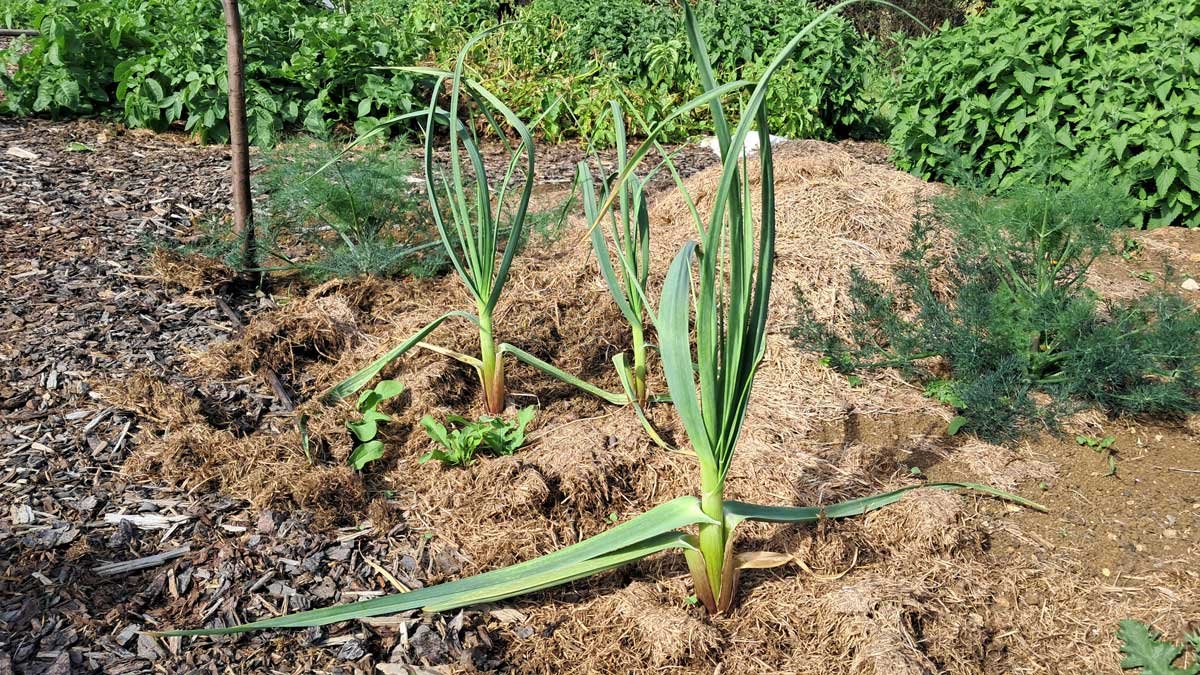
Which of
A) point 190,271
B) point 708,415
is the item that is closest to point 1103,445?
point 708,415

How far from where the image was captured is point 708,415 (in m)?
2.02

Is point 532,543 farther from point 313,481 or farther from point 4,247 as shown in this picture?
point 4,247

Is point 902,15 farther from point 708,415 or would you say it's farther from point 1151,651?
point 708,415

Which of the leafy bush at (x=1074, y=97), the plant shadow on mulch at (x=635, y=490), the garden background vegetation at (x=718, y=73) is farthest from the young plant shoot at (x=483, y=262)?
the leafy bush at (x=1074, y=97)

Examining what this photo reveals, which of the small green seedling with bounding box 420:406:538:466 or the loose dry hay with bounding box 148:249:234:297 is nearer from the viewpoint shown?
the small green seedling with bounding box 420:406:538:466

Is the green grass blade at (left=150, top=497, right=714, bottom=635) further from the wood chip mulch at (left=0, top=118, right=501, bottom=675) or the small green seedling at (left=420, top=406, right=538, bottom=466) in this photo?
the small green seedling at (left=420, top=406, right=538, bottom=466)

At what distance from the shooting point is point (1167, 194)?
4965 millimetres

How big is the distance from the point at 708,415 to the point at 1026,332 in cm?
160

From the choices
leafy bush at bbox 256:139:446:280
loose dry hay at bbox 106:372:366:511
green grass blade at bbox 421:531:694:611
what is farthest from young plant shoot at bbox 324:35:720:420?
leafy bush at bbox 256:139:446:280

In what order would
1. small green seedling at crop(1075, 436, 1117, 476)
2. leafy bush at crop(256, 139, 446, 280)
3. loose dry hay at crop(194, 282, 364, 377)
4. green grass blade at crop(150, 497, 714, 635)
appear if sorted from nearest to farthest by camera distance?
green grass blade at crop(150, 497, 714, 635), small green seedling at crop(1075, 436, 1117, 476), loose dry hay at crop(194, 282, 364, 377), leafy bush at crop(256, 139, 446, 280)

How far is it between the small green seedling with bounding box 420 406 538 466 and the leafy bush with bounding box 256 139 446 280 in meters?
1.02

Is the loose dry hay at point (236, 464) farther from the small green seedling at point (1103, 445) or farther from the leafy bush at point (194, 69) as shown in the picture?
the leafy bush at point (194, 69)

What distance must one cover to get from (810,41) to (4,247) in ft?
17.6

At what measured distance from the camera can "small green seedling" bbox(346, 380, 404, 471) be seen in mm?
2850
